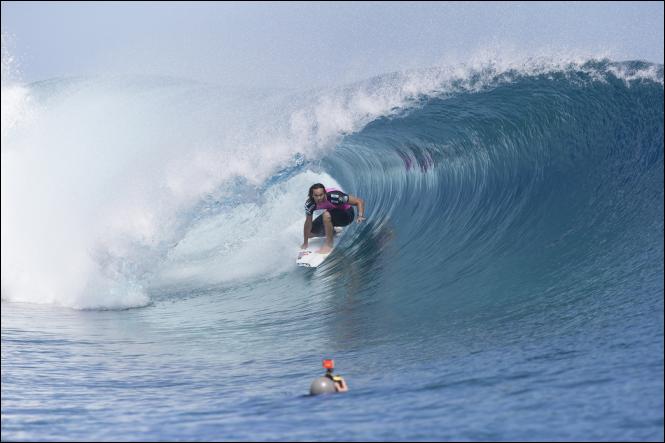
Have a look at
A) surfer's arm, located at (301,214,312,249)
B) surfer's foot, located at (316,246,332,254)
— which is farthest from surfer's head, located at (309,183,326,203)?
surfer's foot, located at (316,246,332,254)

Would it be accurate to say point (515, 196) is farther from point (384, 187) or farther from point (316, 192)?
point (384, 187)

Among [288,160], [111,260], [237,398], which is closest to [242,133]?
[288,160]

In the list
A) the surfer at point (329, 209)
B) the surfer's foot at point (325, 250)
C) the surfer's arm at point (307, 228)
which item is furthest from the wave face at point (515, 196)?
the surfer's arm at point (307, 228)

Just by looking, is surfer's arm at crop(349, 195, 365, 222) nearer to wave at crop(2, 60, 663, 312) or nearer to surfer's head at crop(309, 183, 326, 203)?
surfer's head at crop(309, 183, 326, 203)

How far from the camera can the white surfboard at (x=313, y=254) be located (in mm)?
11188

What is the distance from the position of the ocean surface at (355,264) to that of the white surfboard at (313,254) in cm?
14

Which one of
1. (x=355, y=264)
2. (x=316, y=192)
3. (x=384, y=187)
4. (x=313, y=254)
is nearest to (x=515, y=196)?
(x=355, y=264)

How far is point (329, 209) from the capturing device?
11016 millimetres

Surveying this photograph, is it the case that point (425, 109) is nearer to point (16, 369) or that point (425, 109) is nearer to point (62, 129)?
point (62, 129)

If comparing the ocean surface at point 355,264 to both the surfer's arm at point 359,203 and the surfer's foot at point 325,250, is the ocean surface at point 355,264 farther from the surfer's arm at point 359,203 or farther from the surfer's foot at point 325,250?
the surfer's arm at point 359,203

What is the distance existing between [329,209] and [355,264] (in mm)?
813

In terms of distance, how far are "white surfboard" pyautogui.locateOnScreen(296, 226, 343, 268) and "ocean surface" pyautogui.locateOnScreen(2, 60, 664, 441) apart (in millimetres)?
140

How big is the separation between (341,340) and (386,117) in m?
6.41

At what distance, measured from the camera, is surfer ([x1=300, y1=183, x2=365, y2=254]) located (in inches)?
422
